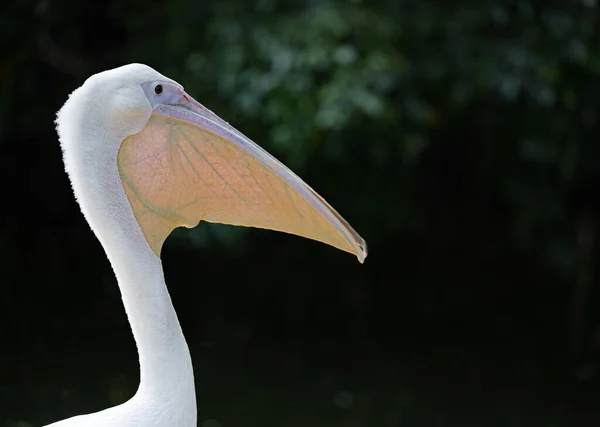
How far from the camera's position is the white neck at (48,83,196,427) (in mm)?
2232

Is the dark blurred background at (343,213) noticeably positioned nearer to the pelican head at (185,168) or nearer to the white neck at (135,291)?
the pelican head at (185,168)

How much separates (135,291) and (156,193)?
26cm

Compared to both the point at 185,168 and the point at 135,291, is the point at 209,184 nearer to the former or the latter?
the point at 185,168

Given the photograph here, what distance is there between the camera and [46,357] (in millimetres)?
6301

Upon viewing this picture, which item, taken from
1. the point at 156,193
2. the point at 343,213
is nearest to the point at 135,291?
the point at 156,193

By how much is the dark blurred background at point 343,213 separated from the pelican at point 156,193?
2.48m

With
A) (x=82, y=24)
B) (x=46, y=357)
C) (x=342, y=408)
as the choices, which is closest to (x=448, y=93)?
(x=342, y=408)

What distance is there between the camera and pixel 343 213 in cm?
653

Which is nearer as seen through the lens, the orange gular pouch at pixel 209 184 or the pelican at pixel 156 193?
the pelican at pixel 156 193

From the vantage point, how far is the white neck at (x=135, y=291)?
2232mm

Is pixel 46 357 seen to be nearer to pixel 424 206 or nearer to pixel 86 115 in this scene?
pixel 424 206

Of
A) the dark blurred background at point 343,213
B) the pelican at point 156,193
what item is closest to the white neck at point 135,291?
the pelican at point 156,193

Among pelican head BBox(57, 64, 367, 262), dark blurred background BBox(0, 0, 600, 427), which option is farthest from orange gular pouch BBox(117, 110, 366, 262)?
dark blurred background BBox(0, 0, 600, 427)

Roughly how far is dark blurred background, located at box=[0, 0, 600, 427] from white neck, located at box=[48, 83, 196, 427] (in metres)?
2.67
